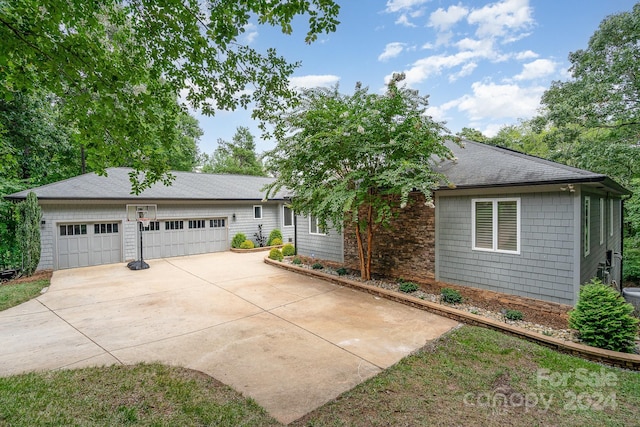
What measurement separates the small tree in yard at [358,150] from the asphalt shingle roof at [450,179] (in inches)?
31.3

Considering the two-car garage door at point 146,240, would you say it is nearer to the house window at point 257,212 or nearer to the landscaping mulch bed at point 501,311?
the house window at point 257,212

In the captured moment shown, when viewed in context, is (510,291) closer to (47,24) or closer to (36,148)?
(47,24)

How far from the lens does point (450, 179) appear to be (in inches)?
285

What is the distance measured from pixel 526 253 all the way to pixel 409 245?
275 centimetres

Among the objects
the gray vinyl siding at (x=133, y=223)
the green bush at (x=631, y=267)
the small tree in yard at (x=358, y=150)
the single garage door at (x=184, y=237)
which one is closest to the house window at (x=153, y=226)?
the single garage door at (x=184, y=237)

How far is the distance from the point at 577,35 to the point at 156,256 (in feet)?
66.0

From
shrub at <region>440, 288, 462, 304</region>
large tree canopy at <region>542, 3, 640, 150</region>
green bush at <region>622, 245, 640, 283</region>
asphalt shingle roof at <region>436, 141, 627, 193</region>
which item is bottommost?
green bush at <region>622, 245, 640, 283</region>

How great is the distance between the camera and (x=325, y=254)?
35.7 feet

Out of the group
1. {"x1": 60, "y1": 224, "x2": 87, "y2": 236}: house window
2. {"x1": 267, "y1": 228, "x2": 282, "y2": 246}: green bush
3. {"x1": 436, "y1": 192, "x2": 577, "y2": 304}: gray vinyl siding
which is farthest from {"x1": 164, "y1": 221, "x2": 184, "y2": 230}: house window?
{"x1": 436, "y1": 192, "x2": 577, "y2": 304}: gray vinyl siding

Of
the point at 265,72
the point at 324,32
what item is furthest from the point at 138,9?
the point at 324,32

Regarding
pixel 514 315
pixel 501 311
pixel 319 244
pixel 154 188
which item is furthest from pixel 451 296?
pixel 154 188

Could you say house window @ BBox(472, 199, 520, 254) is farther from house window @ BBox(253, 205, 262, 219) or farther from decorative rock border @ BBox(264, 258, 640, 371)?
house window @ BBox(253, 205, 262, 219)

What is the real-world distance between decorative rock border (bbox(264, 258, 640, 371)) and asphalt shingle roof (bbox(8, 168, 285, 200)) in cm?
417

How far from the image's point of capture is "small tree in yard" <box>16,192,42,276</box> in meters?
9.34
